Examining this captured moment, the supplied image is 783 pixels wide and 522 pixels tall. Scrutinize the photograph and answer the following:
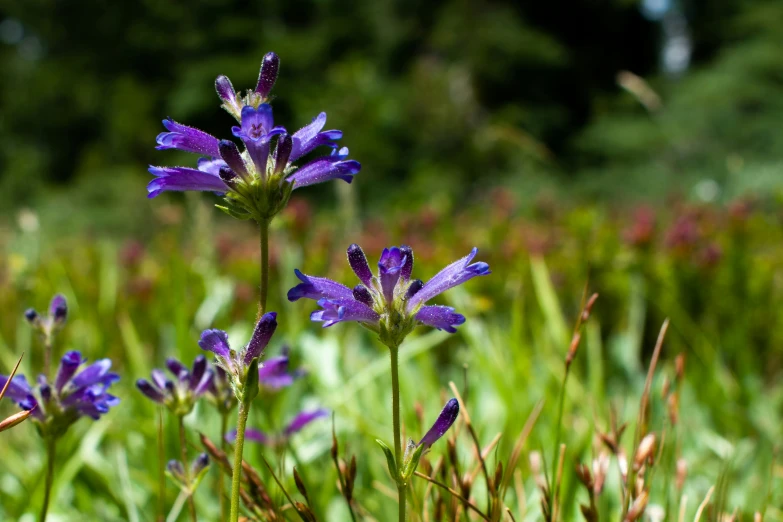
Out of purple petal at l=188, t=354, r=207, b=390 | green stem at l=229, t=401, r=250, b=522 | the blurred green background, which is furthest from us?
the blurred green background

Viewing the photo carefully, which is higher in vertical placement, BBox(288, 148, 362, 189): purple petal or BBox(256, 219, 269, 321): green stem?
BBox(288, 148, 362, 189): purple petal

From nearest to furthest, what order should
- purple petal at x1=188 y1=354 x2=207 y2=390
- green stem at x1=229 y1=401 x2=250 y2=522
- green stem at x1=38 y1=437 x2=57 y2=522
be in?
green stem at x1=229 y1=401 x2=250 y2=522 → green stem at x1=38 y1=437 x2=57 y2=522 → purple petal at x1=188 y1=354 x2=207 y2=390

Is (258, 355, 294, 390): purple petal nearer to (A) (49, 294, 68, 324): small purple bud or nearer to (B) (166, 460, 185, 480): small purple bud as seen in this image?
(B) (166, 460, 185, 480): small purple bud

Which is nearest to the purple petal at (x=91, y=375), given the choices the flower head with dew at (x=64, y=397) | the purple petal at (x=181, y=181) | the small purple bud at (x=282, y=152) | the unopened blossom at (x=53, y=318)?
the flower head with dew at (x=64, y=397)

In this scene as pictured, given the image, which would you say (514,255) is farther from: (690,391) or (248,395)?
(248,395)

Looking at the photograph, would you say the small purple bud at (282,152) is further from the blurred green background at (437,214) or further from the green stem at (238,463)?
the blurred green background at (437,214)

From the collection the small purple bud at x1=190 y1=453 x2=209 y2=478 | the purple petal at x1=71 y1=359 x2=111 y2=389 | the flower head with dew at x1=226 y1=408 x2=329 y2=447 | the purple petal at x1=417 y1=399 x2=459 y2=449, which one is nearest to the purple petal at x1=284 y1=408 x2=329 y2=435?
the flower head with dew at x1=226 y1=408 x2=329 y2=447

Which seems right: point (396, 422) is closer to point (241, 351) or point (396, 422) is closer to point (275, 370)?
point (241, 351)

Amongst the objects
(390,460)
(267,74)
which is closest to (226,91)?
(267,74)
